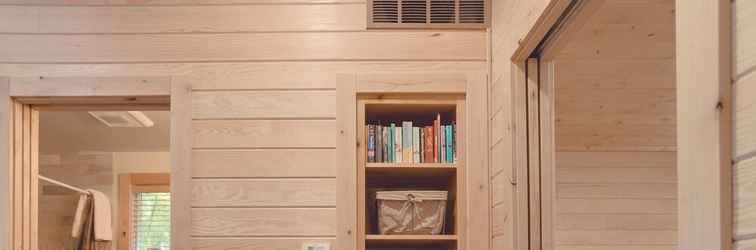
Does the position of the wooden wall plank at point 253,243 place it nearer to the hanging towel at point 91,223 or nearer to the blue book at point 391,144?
the blue book at point 391,144

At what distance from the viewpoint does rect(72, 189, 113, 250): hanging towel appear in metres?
6.17

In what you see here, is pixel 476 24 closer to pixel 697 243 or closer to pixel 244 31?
pixel 244 31

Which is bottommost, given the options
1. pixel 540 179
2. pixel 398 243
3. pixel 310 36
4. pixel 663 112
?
pixel 398 243

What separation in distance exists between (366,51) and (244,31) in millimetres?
431

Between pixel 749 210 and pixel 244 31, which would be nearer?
pixel 749 210

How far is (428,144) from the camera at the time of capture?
134 inches

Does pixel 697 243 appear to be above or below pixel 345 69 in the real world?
below

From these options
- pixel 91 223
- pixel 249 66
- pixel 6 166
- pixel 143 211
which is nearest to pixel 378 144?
pixel 249 66

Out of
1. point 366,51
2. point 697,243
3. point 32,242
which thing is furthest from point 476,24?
point 697,243

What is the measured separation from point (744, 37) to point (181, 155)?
2399 mm

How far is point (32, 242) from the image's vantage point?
11.4 feet

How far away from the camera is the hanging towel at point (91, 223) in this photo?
617 cm

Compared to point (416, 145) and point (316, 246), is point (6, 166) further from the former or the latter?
point (416, 145)

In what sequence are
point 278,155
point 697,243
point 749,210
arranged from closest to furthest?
point 749,210
point 697,243
point 278,155
